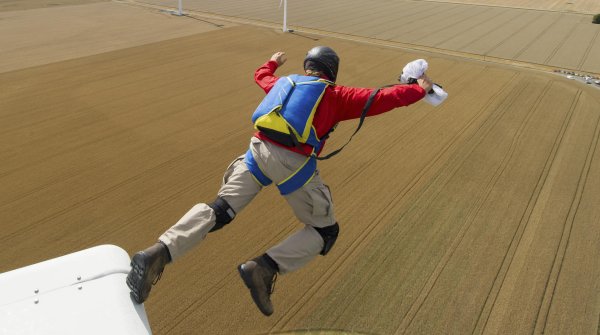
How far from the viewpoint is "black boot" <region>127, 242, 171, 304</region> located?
2.53 meters

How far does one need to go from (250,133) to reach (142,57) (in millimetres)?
6061

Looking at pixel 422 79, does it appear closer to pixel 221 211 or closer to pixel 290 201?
pixel 290 201

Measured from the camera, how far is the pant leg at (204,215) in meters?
3.08

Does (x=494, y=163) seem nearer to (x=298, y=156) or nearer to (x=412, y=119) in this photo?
(x=412, y=119)

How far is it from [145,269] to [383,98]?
1980 millimetres

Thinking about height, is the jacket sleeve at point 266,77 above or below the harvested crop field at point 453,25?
above

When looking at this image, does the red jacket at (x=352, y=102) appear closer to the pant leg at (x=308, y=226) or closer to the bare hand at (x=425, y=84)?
the bare hand at (x=425, y=84)

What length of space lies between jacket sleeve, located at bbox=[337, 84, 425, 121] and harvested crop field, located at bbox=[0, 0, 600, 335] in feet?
6.47

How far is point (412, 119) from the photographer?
859cm

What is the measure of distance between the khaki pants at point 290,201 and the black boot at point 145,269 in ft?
0.86

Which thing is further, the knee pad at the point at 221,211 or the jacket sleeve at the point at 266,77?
the jacket sleeve at the point at 266,77

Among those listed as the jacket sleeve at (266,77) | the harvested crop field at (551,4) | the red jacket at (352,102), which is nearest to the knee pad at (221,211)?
the red jacket at (352,102)

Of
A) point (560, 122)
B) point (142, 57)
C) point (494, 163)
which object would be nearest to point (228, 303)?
point (494, 163)

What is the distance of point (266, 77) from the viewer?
12.6 ft
